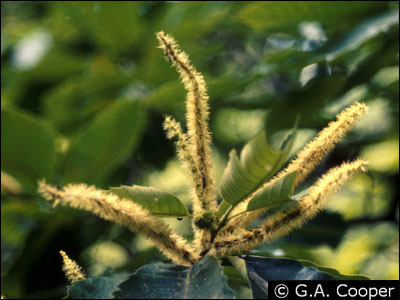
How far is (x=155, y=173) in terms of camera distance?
2.22 meters

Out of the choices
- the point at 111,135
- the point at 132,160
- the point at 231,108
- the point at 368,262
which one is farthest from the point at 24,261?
the point at 368,262

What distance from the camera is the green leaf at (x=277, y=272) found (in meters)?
0.89

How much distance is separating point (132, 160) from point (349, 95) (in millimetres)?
898

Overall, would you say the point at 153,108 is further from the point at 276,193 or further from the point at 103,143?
the point at 276,193

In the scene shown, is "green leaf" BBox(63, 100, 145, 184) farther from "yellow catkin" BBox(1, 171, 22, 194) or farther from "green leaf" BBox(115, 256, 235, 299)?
"green leaf" BBox(115, 256, 235, 299)

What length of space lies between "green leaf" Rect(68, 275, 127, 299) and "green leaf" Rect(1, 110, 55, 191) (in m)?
0.78

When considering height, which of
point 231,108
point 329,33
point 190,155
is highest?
point 329,33

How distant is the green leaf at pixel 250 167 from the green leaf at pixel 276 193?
21mm

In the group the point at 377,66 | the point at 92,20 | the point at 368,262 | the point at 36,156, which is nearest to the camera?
the point at 36,156

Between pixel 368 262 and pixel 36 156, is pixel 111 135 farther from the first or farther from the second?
pixel 368 262

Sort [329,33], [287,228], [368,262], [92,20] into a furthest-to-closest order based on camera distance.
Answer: [368,262], [92,20], [329,33], [287,228]

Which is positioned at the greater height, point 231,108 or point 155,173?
point 231,108

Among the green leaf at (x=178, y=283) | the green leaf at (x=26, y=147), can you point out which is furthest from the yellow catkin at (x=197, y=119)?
the green leaf at (x=26, y=147)

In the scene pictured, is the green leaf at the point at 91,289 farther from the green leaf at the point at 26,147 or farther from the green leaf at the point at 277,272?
the green leaf at the point at 26,147
